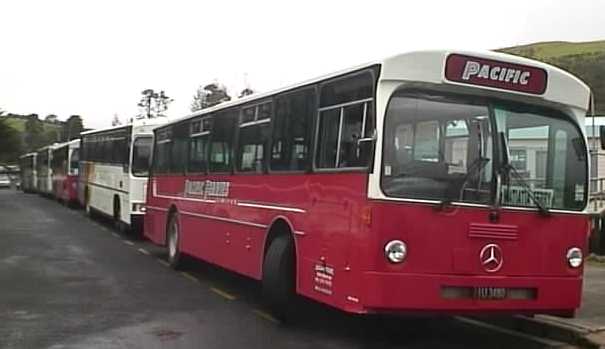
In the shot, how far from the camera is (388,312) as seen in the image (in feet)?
28.0

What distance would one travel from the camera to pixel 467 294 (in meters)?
8.74

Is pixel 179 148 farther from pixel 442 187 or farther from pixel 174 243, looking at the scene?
pixel 442 187

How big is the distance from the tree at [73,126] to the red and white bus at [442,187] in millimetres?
101413

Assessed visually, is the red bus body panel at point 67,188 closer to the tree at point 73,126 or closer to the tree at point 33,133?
the tree at point 73,126

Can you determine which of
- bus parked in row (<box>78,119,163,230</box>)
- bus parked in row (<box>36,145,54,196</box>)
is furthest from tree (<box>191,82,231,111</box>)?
bus parked in row (<box>78,119,163,230</box>)

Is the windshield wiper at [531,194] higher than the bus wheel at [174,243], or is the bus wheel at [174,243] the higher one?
the windshield wiper at [531,194]

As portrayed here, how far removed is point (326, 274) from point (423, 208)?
1414 millimetres

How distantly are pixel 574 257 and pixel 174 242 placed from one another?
9180 millimetres

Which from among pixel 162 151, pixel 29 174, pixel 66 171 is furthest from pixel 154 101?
pixel 162 151

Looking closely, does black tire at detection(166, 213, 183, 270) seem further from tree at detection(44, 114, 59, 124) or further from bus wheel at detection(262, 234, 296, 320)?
tree at detection(44, 114, 59, 124)

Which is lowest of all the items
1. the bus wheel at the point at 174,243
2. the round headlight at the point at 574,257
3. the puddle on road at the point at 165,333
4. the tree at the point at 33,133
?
the puddle on road at the point at 165,333

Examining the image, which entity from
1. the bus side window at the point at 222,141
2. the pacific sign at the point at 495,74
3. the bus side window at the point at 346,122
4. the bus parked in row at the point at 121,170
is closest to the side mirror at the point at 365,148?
the bus side window at the point at 346,122

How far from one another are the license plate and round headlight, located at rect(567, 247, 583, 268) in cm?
88

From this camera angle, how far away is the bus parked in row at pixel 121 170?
23.4m
